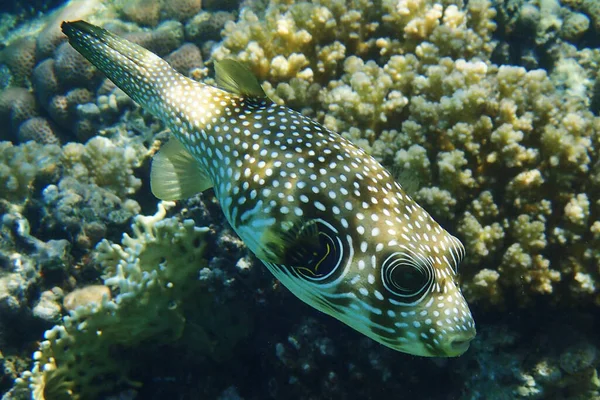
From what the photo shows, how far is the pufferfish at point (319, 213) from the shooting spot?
241cm

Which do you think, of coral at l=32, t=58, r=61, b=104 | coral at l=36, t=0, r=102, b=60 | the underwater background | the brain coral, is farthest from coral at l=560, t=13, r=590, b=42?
coral at l=36, t=0, r=102, b=60

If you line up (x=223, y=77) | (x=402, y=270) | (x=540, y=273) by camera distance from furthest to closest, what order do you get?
(x=223, y=77), (x=540, y=273), (x=402, y=270)

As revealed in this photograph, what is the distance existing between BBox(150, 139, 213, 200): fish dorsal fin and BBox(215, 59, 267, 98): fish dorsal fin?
0.82 m

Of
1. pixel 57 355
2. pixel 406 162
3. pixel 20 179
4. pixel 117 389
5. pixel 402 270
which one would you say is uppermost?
pixel 402 270

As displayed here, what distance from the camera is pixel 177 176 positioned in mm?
4086

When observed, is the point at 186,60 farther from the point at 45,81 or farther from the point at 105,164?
the point at 45,81

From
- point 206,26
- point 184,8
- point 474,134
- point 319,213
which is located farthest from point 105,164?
point 474,134

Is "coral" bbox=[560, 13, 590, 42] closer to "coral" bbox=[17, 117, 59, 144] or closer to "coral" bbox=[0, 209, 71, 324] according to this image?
"coral" bbox=[0, 209, 71, 324]

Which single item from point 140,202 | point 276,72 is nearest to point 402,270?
point 276,72

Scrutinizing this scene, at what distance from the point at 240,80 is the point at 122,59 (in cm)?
142

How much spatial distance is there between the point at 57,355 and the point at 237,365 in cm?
193

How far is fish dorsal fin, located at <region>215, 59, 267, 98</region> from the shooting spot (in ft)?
12.5

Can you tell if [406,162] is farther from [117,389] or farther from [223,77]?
[117,389]

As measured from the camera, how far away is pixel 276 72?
5.15 m
